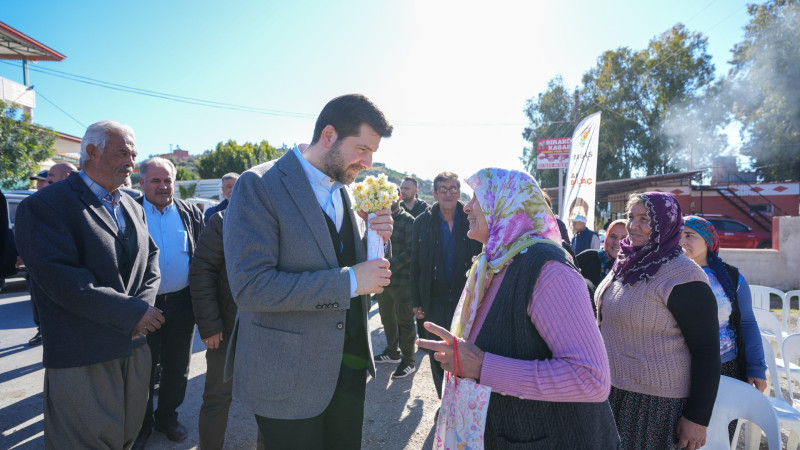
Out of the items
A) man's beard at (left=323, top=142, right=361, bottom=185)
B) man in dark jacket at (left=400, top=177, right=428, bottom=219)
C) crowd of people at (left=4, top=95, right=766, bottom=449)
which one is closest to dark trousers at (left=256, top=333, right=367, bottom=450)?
crowd of people at (left=4, top=95, right=766, bottom=449)

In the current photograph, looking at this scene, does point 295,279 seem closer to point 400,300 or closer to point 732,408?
point 732,408

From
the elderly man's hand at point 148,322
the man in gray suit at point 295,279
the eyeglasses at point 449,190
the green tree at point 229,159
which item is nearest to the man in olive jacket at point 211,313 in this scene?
the elderly man's hand at point 148,322

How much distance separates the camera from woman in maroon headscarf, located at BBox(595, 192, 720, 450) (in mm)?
2037

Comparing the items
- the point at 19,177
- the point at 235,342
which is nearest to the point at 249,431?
the point at 235,342

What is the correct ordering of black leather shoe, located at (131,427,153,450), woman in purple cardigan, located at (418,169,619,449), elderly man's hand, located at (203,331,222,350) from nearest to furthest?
woman in purple cardigan, located at (418,169,619,449)
elderly man's hand, located at (203,331,222,350)
black leather shoe, located at (131,427,153,450)

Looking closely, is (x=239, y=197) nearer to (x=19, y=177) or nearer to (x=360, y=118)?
(x=360, y=118)

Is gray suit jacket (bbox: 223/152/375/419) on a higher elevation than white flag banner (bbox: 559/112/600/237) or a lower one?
lower

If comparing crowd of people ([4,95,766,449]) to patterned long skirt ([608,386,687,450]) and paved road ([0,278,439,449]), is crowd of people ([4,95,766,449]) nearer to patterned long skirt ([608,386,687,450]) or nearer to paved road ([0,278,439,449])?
patterned long skirt ([608,386,687,450])

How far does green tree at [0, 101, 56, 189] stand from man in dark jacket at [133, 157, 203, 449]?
13621 millimetres

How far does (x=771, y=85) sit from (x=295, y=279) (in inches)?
1274

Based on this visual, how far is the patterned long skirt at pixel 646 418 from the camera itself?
84.4 inches

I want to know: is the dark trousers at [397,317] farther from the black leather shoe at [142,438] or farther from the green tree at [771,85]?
the green tree at [771,85]

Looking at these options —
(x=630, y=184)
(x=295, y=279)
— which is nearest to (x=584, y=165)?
(x=295, y=279)

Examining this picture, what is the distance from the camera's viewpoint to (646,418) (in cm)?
221
